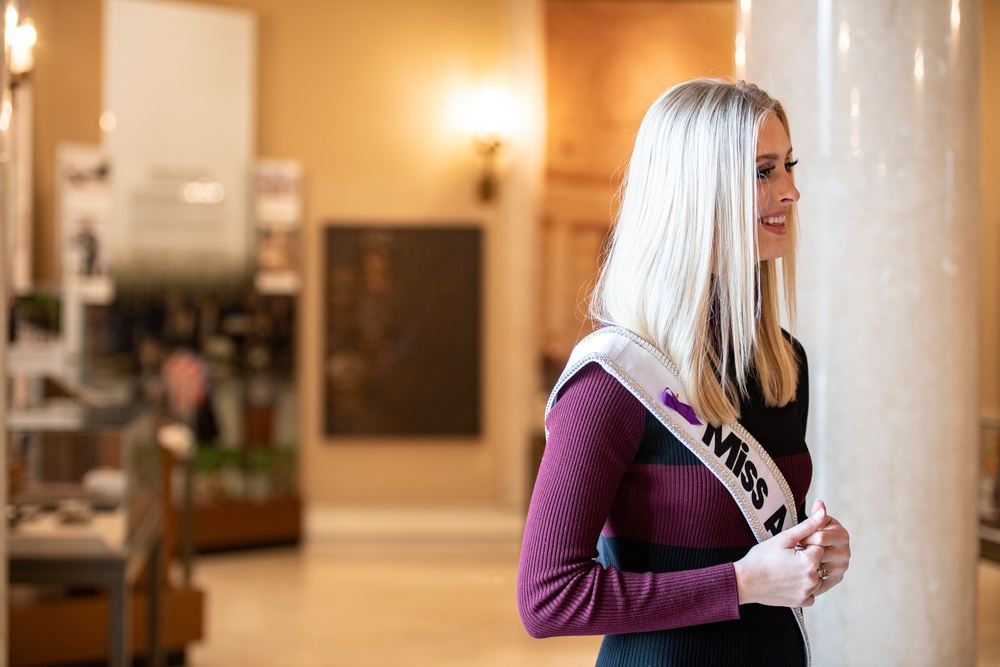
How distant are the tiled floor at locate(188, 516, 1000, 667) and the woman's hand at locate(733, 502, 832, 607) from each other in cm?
386

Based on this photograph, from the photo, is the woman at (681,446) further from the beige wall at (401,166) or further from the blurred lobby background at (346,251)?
the beige wall at (401,166)

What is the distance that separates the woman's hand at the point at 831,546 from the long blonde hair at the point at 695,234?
0.19 meters

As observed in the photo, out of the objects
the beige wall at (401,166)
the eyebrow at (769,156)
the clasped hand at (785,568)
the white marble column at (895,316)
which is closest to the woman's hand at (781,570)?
the clasped hand at (785,568)

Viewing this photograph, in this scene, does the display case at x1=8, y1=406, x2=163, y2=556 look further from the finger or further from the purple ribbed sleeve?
the finger

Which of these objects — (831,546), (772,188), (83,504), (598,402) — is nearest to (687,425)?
(598,402)

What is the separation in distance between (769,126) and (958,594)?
1.37 meters

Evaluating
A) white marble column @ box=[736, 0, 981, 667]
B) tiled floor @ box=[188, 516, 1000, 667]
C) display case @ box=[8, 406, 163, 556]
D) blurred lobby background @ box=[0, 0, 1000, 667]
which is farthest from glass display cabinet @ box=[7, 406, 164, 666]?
white marble column @ box=[736, 0, 981, 667]

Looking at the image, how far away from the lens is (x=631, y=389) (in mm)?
1364

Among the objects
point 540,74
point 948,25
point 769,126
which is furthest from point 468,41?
point 769,126

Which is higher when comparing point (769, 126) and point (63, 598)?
point (769, 126)

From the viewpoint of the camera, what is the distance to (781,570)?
1.35m

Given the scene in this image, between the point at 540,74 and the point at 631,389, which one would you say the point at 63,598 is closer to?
the point at 631,389

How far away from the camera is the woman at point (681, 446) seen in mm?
1340

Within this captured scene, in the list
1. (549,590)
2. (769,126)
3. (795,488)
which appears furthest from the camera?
(795,488)
